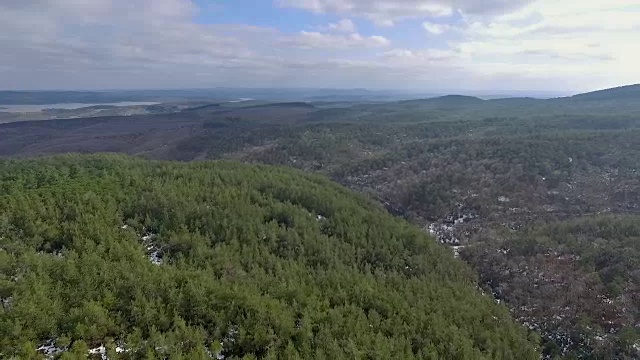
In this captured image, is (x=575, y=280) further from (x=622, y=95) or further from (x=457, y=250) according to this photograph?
(x=622, y=95)

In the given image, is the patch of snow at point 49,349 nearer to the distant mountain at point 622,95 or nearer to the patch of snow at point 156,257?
the patch of snow at point 156,257

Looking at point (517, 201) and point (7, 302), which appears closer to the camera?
point (7, 302)

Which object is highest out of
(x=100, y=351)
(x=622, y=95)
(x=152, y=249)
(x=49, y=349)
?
(x=622, y=95)

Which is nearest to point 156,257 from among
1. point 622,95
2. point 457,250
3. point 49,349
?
point 49,349

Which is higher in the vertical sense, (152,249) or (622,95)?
(622,95)

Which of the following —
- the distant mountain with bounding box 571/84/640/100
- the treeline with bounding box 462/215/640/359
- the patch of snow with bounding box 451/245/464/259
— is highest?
the distant mountain with bounding box 571/84/640/100

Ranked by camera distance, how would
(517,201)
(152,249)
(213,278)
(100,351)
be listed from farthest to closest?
(517,201) → (152,249) → (213,278) → (100,351)

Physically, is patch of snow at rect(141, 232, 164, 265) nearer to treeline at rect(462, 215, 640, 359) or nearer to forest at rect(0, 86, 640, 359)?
forest at rect(0, 86, 640, 359)

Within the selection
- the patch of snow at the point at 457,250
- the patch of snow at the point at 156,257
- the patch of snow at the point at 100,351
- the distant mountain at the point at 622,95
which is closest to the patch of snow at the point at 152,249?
the patch of snow at the point at 156,257

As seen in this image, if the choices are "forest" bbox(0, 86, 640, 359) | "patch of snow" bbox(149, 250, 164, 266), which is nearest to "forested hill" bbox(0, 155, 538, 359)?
"patch of snow" bbox(149, 250, 164, 266)
